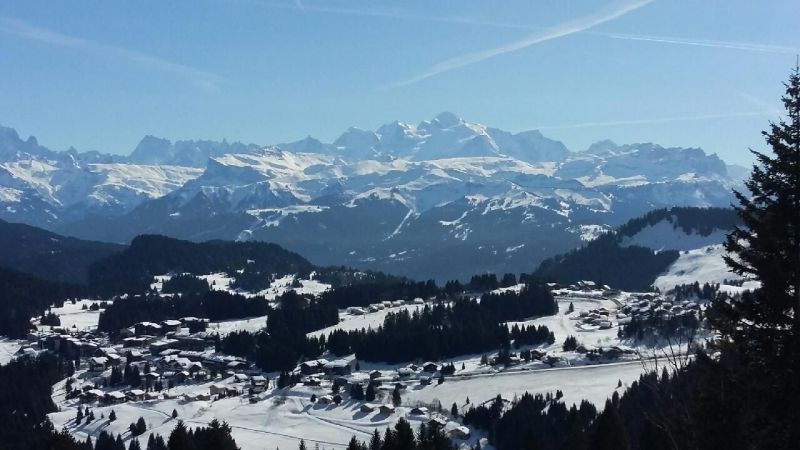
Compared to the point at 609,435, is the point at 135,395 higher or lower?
lower

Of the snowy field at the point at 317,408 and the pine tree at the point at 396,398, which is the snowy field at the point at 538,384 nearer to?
the snowy field at the point at 317,408

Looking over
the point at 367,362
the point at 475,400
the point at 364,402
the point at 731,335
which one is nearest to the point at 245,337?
the point at 367,362

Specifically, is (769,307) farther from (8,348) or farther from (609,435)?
(8,348)

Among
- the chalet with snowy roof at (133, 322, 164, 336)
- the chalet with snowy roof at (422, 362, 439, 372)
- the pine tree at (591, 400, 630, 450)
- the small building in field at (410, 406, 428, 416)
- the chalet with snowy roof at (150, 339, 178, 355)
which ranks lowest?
the small building in field at (410, 406, 428, 416)

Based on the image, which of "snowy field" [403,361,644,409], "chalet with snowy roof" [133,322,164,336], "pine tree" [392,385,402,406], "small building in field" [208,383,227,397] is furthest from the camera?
"chalet with snowy roof" [133,322,164,336]

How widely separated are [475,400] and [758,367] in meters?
91.8

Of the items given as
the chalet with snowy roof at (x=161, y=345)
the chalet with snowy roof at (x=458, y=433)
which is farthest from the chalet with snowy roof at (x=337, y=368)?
the chalet with snowy roof at (x=161, y=345)

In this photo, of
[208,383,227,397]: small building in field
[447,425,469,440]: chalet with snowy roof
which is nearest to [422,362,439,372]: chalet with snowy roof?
[208,383,227,397]: small building in field

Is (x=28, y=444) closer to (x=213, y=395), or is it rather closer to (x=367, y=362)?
(x=213, y=395)

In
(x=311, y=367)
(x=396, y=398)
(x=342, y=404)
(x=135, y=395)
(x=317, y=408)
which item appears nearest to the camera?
(x=396, y=398)

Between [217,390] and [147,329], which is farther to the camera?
[147,329]

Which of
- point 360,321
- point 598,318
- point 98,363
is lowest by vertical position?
point 98,363

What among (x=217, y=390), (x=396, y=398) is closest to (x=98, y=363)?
(x=217, y=390)

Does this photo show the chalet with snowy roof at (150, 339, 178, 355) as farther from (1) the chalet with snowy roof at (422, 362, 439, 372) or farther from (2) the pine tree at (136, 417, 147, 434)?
(1) the chalet with snowy roof at (422, 362, 439, 372)
